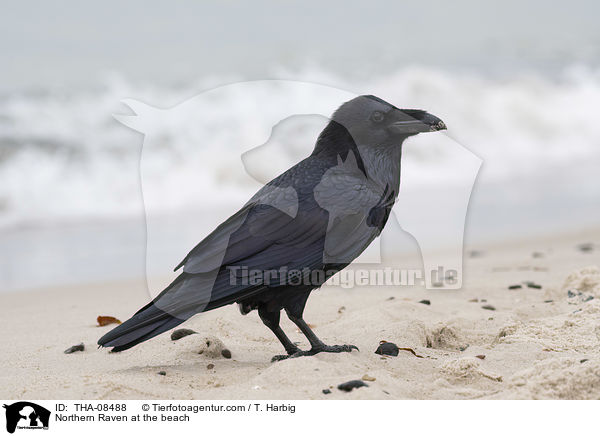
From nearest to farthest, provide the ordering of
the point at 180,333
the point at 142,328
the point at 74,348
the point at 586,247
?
the point at 142,328 < the point at 74,348 < the point at 180,333 < the point at 586,247

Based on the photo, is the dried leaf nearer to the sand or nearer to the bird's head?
the sand

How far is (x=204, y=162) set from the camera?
1141 cm

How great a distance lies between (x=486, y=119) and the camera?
50.2 ft

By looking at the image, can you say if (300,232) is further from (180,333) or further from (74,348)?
(74,348)

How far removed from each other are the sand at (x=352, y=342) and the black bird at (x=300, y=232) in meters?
0.34

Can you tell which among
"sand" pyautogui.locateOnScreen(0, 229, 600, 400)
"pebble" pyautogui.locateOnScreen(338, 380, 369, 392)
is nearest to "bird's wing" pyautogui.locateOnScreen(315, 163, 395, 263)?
"sand" pyautogui.locateOnScreen(0, 229, 600, 400)

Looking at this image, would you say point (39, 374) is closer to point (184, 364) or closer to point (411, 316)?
point (184, 364)

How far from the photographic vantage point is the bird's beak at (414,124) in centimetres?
400

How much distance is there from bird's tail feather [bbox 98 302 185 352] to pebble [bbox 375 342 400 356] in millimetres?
1152

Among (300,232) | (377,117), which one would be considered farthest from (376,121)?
(300,232)

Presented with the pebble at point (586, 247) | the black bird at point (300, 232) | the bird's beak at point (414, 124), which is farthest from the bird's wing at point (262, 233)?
the pebble at point (586, 247)

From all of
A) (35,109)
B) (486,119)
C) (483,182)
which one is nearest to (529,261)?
(483,182)

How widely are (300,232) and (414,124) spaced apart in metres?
0.95
